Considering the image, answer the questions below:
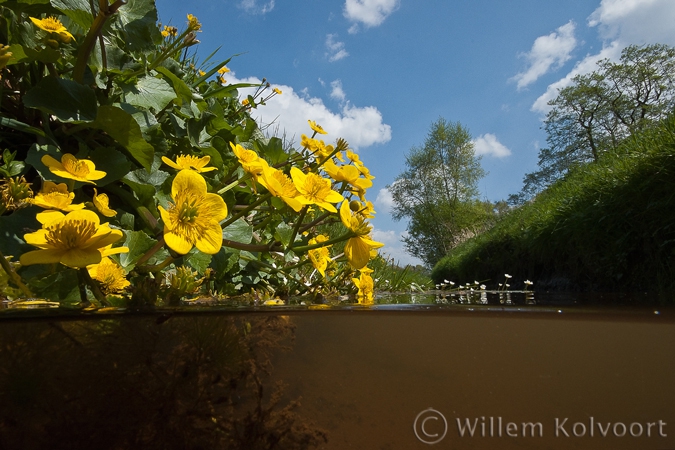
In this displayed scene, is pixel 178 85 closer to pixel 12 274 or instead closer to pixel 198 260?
pixel 198 260

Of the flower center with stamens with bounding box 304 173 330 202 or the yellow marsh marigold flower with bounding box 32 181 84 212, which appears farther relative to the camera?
the flower center with stamens with bounding box 304 173 330 202

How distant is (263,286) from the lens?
2.15 metres

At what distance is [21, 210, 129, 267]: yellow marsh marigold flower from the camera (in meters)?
0.79

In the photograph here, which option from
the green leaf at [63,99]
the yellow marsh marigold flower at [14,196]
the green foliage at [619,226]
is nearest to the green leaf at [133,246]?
the yellow marsh marigold flower at [14,196]

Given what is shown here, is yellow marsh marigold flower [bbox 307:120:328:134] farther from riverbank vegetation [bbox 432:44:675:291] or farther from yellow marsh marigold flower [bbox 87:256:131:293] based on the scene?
riverbank vegetation [bbox 432:44:675:291]

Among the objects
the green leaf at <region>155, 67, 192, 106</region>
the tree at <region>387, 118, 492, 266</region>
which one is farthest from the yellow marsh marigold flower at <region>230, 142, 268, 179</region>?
the tree at <region>387, 118, 492, 266</region>

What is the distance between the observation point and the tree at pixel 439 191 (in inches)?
886

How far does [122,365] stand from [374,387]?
804 mm

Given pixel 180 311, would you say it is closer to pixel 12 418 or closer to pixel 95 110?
pixel 12 418

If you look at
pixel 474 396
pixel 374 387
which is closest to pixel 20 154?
pixel 374 387

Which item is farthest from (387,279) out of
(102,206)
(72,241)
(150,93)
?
(72,241)

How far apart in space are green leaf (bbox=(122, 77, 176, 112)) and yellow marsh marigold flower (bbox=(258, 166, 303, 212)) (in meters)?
0.60

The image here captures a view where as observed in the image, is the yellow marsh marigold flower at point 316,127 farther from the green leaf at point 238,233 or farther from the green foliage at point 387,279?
the green foliage at point 387,279

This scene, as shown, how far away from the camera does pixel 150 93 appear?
4.70 ft
